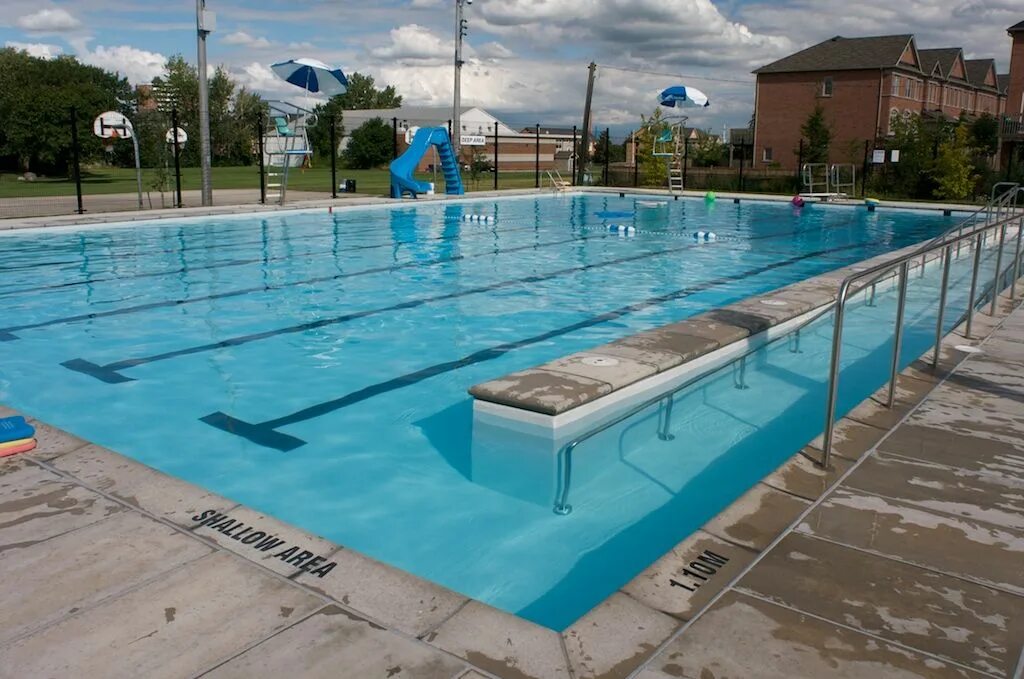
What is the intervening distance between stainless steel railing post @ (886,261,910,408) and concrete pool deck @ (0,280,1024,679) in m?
1.07

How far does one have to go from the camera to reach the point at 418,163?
2533 cm

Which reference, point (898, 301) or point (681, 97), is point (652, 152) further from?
point (898, 301)

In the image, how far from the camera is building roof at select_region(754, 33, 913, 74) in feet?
158

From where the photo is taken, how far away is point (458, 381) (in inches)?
283

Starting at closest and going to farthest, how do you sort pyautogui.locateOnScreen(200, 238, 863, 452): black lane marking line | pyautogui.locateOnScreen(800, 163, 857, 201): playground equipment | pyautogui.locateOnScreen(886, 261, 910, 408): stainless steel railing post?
pyautogui.locateOnScreen(886, 261, 910, 408): stainless steel railing post → pyautogui.locateOnScreen(200, 238, 863, 452): black lane marking line → pyautogui.locateOnScreen(800, 163, 857, 201): playground equipment

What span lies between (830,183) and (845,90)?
24035mm

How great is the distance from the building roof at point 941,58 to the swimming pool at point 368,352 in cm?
4310

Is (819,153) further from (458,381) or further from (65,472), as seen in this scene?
(65,472)

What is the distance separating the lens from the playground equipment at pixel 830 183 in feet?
86.5

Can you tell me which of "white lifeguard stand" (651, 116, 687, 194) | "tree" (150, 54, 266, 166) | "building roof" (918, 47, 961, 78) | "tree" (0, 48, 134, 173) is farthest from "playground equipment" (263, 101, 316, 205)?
"building roof" (918, 47, 961, 78)

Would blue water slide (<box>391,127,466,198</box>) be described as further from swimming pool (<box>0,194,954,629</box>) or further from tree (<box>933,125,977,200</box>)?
tree (<box>933,125,977,200</box>)

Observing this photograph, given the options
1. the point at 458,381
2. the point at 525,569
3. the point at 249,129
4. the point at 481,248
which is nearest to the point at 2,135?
the point at 249,129

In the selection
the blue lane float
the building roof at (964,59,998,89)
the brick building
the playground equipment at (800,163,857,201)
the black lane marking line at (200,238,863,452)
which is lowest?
the black lane marking line at (200,238,863,452)

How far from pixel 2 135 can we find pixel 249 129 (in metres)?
20.4
